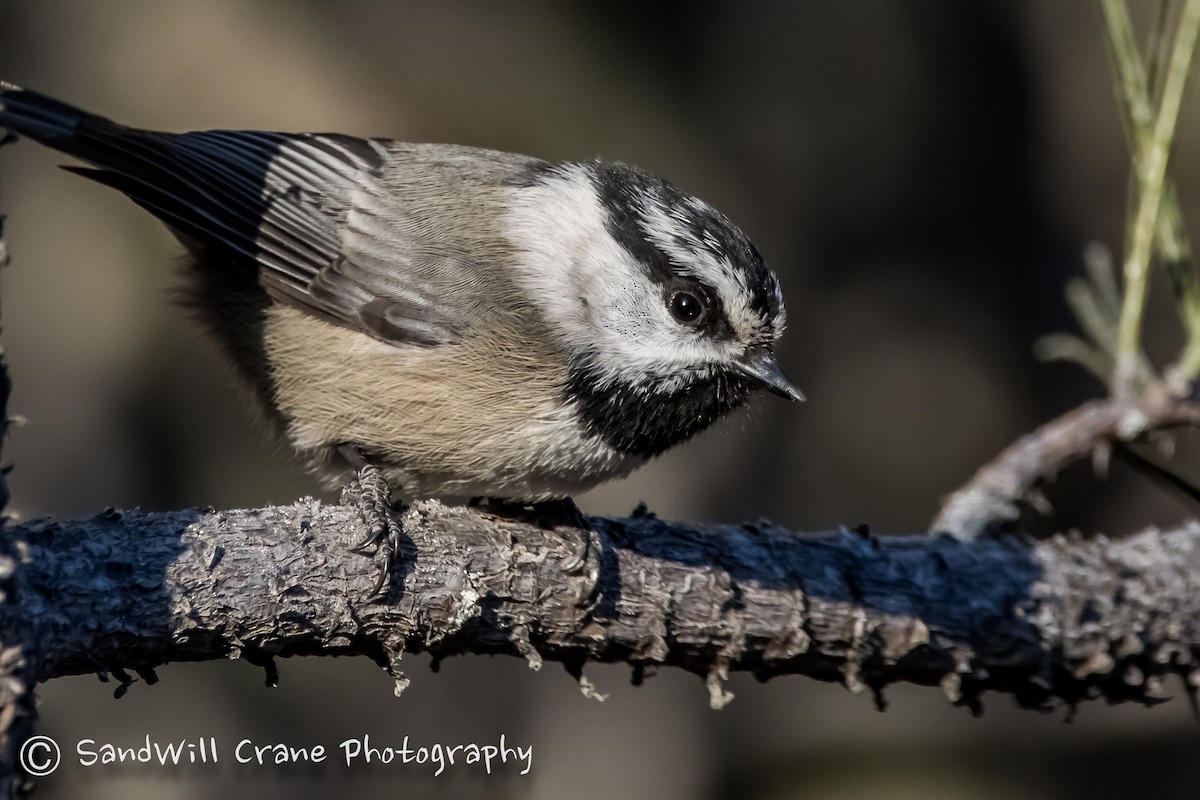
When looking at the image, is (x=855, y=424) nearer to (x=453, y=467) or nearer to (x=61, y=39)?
(x=453, y=467)

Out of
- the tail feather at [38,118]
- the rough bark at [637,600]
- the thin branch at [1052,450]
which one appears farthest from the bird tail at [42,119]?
the thin branch at [1052,450]

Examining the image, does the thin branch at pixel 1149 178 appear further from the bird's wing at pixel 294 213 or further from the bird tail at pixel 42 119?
the bird tail at pixel 42 119

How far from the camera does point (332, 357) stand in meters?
2.66

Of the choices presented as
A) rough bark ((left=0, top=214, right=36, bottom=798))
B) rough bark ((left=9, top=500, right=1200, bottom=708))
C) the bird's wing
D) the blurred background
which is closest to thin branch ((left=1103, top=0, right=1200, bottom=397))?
rough bark ((left=9, top=500, right=1200, bottom=708))

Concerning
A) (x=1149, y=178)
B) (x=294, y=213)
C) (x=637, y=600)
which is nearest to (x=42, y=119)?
(x=294, y=213)

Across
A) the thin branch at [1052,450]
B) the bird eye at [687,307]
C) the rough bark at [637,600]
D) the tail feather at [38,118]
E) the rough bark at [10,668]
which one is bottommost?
the rough bark at [10,668]

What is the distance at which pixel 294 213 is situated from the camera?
2877mm

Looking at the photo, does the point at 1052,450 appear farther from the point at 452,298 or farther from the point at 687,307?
the point at 452,298

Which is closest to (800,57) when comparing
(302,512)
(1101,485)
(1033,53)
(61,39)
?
(1033,53)

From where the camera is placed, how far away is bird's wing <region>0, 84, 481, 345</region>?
2.58 meters

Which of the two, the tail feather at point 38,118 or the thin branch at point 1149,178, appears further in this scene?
the tail feather at point 38,118

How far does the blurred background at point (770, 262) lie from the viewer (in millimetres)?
4160

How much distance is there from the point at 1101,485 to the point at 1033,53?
6.09ft

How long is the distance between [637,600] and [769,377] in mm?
592
